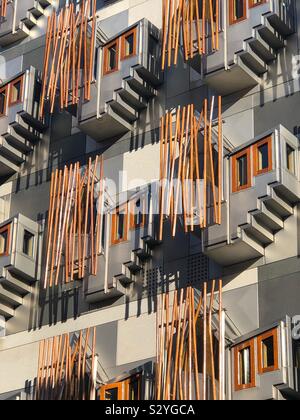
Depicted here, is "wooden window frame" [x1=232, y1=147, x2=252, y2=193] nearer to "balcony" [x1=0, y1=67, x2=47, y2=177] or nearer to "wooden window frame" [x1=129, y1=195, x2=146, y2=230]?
"wooden window frame" [x1=129, y1=195, x2=146, y2=230]

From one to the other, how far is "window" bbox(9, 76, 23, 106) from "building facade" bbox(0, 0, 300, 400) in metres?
0.05

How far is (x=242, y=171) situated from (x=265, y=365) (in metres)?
5.17

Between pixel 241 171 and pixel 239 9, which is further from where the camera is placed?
pixel 239 9

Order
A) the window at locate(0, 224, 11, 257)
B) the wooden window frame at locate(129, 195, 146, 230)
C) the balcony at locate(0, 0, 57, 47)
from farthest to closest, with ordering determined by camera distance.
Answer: the balcony at locate(0, 0, 57, 47), the window at locate(0, 224, 11, 257), the wooden window frame at locate(129, 195, 146, 230)

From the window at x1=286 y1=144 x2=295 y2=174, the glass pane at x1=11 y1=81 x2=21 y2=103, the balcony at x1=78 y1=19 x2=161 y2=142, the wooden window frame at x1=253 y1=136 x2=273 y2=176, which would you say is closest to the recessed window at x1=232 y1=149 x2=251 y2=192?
the wooden window frame at x1=253 y1=136 x2=273 y2=176

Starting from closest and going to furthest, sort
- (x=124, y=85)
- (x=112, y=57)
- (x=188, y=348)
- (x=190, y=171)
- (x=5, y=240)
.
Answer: (x=188, y=348)
(x=190, y=171)
(x=124, y=85)
(x=5, y=240)
(x=112, y=57)

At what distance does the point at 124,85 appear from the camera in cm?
3400

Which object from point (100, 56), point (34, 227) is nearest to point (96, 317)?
point (34, 227)

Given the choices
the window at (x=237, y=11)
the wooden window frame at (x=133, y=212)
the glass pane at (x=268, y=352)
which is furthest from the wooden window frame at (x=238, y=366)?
the window at (x=237, y=11)

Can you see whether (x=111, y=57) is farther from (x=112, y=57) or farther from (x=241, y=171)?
(x=241, y=171)

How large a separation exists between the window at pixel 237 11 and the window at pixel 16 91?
745 centimetres

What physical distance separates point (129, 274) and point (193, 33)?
6834 mm

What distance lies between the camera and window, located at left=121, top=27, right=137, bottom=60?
113 feet

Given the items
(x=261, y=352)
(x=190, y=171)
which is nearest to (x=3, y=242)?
(x=190, y=171)
